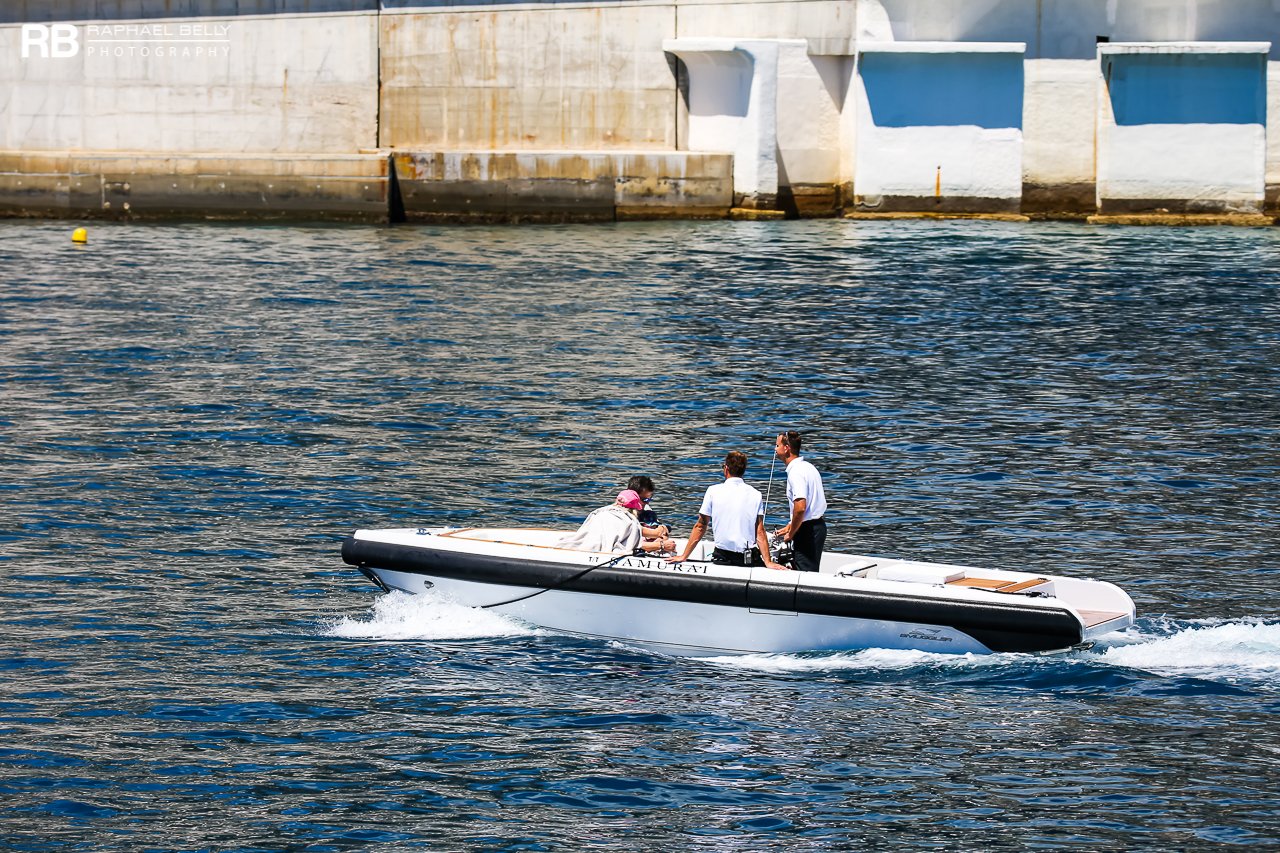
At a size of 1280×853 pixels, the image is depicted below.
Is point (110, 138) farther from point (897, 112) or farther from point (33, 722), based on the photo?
point (33, 722)

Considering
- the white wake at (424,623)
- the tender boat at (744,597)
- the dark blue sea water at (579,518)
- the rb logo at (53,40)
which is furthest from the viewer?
the rb logo at (53,40)

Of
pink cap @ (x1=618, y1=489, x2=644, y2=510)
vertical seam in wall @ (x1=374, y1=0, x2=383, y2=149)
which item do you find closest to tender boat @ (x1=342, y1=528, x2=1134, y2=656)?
pink cap @ (x1=618, y1=489, x2=644, y2=510)

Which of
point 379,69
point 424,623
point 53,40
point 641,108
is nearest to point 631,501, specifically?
point 424,623

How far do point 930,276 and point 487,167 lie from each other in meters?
14.6

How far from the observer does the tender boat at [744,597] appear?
1562 cm

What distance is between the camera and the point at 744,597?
15906 mm

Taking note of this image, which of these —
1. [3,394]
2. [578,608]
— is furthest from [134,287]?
[578,608]

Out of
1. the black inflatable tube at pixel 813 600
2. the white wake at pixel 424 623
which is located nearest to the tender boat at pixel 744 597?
the black inflatable tube at pixel 813 600

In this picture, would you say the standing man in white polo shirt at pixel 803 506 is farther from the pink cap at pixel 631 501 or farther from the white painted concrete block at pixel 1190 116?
the white painted concrete block at pixel 1190 116

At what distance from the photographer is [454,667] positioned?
15.8 m

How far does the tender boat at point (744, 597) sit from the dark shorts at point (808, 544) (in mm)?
171

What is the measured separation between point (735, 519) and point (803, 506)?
0.65 meters

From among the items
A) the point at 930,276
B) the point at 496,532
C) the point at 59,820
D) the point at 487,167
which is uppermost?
the point at 487,167

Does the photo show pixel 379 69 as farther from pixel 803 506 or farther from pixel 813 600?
pixel 813 600
